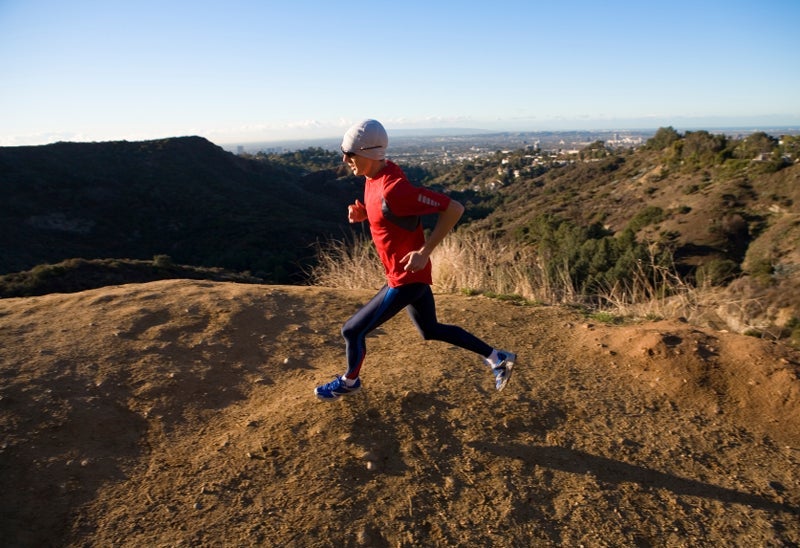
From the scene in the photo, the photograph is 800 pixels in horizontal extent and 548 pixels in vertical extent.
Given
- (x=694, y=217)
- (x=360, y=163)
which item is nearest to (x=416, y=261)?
(x=360, y=163)

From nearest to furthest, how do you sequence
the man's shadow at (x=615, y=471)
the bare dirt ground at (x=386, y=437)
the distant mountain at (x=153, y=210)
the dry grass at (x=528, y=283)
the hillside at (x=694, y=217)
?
the bare dirt ground at (x=386, y=437) → the man's shadow at (x=615, y=471) → the dry grass at (x=528, y=283) → the hillside at (x=694, y=217) → the distant mountain at (x=153, y=210)

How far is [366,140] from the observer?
2.72 metres

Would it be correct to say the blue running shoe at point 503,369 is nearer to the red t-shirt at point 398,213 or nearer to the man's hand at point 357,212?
the red t-shirt at point 398,213

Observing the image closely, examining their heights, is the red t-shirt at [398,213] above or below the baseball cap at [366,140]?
below

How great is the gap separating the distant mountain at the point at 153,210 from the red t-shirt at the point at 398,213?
57.3ft

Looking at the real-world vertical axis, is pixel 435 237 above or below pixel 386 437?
above

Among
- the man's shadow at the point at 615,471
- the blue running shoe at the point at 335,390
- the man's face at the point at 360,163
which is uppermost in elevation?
the man's face at the point at 360,163

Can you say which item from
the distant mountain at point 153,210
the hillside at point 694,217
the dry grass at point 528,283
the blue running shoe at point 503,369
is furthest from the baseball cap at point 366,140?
the distant mountain at point 153,210

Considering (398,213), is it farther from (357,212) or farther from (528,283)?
(528,283)

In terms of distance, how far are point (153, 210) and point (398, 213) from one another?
34.5 m

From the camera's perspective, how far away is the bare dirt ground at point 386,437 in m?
2.25

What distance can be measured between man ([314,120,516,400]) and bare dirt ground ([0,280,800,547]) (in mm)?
397

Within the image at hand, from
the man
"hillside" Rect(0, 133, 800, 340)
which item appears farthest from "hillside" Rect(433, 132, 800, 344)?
the man

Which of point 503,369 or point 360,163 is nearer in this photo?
point 360,163
